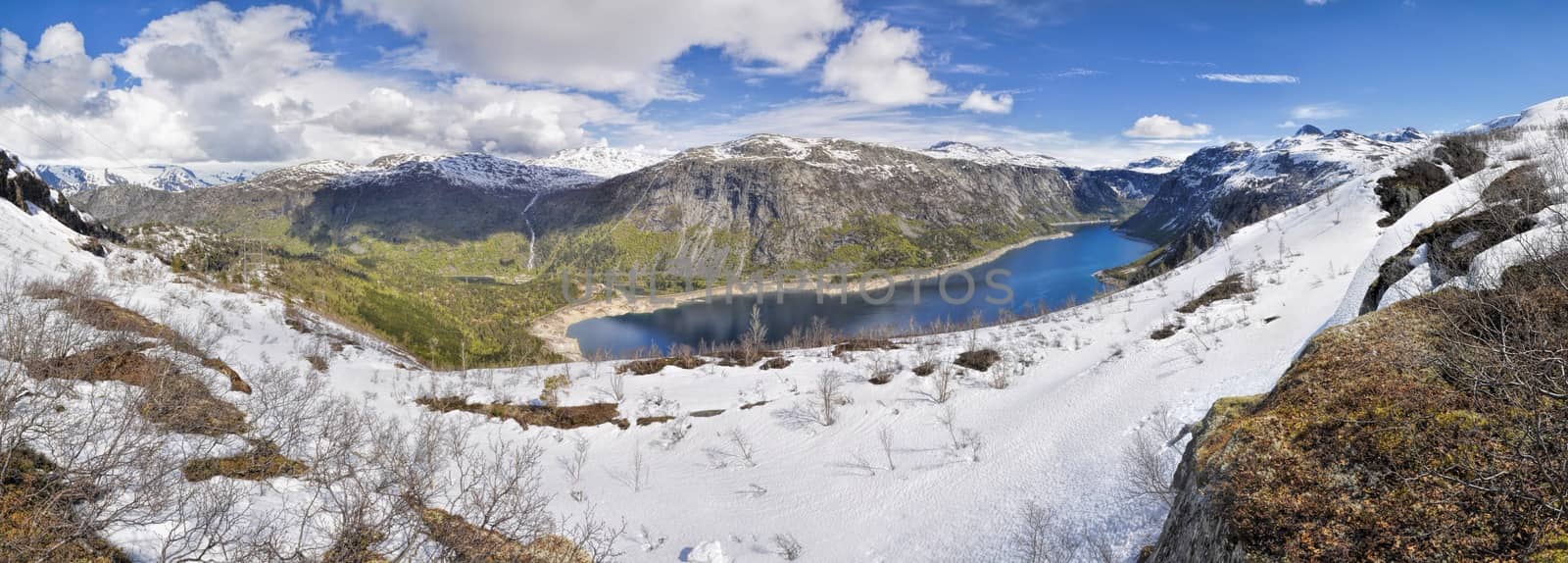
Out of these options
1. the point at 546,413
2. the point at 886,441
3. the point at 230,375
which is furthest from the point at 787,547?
the point at 230,375

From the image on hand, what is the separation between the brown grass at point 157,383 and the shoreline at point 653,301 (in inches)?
3164

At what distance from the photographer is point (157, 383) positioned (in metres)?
14.0

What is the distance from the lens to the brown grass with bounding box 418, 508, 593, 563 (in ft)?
27.3

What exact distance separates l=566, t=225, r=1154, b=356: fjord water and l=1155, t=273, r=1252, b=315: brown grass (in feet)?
223

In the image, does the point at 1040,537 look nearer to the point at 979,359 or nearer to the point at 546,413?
the point at 979,359

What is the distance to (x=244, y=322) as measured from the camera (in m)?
32.5

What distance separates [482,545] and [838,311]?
11686 centimetres

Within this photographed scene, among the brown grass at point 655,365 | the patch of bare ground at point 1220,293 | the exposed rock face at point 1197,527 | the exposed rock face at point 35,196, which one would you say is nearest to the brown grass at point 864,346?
the brown grass at point 655,365

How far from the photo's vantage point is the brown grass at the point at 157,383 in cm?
1255

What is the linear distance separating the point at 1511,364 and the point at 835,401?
1626cm

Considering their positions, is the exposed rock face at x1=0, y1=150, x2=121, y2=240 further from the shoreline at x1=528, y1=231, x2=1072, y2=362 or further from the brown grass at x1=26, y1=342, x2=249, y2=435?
the shoreline at x1=528, y1=231, x2=1072, y2=362

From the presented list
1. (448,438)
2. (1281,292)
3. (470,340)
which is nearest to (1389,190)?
(1281,292)

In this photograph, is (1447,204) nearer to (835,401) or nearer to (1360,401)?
(835,401)

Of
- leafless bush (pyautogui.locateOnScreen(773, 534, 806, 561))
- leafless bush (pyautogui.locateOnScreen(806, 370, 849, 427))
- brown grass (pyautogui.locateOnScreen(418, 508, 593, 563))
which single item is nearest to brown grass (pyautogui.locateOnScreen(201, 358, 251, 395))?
brown grass (pyautogui.locateOnScreen(418, 508, 593, 563))
